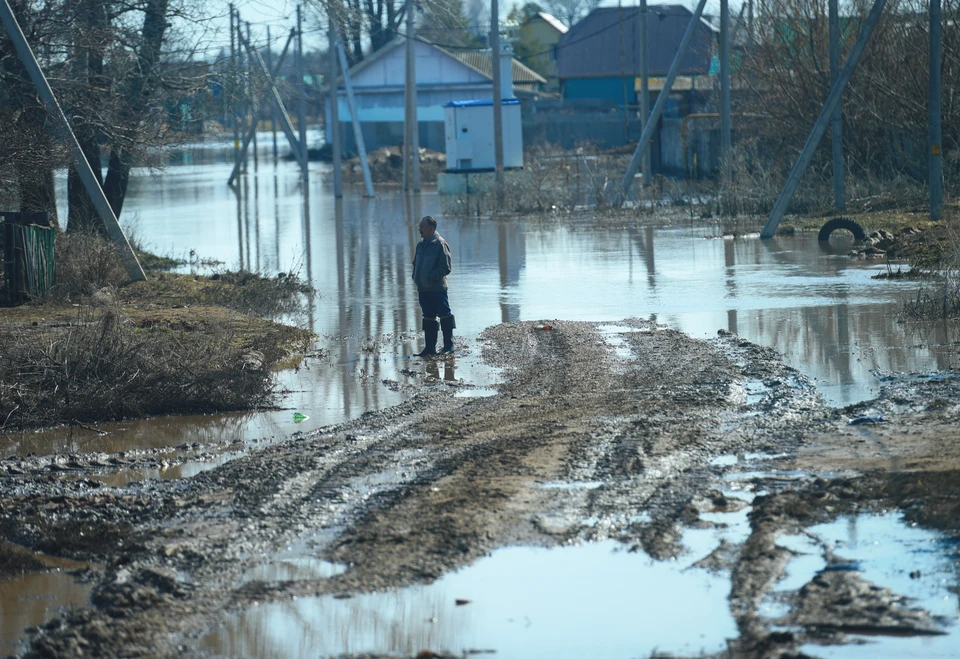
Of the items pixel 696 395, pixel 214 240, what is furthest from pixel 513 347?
pixel 214 240

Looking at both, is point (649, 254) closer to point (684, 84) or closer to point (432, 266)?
point (432, 266)

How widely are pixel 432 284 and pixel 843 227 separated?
11.6 metres

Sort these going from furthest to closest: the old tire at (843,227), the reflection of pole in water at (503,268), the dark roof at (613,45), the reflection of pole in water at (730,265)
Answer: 1. the dark roof at (613,45)
2. the old tire at (843,227)
3. the reflection of pole in water at (730,265)
4. the reflection of pole in water at (503,268)

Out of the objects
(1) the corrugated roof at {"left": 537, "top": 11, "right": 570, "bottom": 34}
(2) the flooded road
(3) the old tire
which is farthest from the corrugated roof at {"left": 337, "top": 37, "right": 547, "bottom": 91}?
(3) the old tire

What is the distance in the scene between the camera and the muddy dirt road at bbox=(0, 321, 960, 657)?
17.5 feet

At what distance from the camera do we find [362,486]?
720cm

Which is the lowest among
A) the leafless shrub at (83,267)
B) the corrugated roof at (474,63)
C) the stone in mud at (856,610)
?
the stone in mud at (856,610)

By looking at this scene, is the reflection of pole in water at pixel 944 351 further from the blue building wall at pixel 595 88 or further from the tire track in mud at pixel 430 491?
the blue building wall at pixel 595 88

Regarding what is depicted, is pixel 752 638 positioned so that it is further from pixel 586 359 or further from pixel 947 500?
pixel 586 359

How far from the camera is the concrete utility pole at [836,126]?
24.6m

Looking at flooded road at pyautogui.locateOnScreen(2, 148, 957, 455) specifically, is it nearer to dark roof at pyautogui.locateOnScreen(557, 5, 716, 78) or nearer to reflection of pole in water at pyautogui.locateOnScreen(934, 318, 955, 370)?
reflection of pole in water at pyautogui.locateOnScreen(934, 318, 955, 370)

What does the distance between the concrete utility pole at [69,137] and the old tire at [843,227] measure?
11.9 m

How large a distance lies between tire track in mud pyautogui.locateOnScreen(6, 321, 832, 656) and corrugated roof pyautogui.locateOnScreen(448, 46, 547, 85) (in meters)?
60.8

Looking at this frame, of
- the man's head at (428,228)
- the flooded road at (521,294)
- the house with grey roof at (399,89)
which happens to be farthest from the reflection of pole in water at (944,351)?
the house with grey roof at (399,89)
